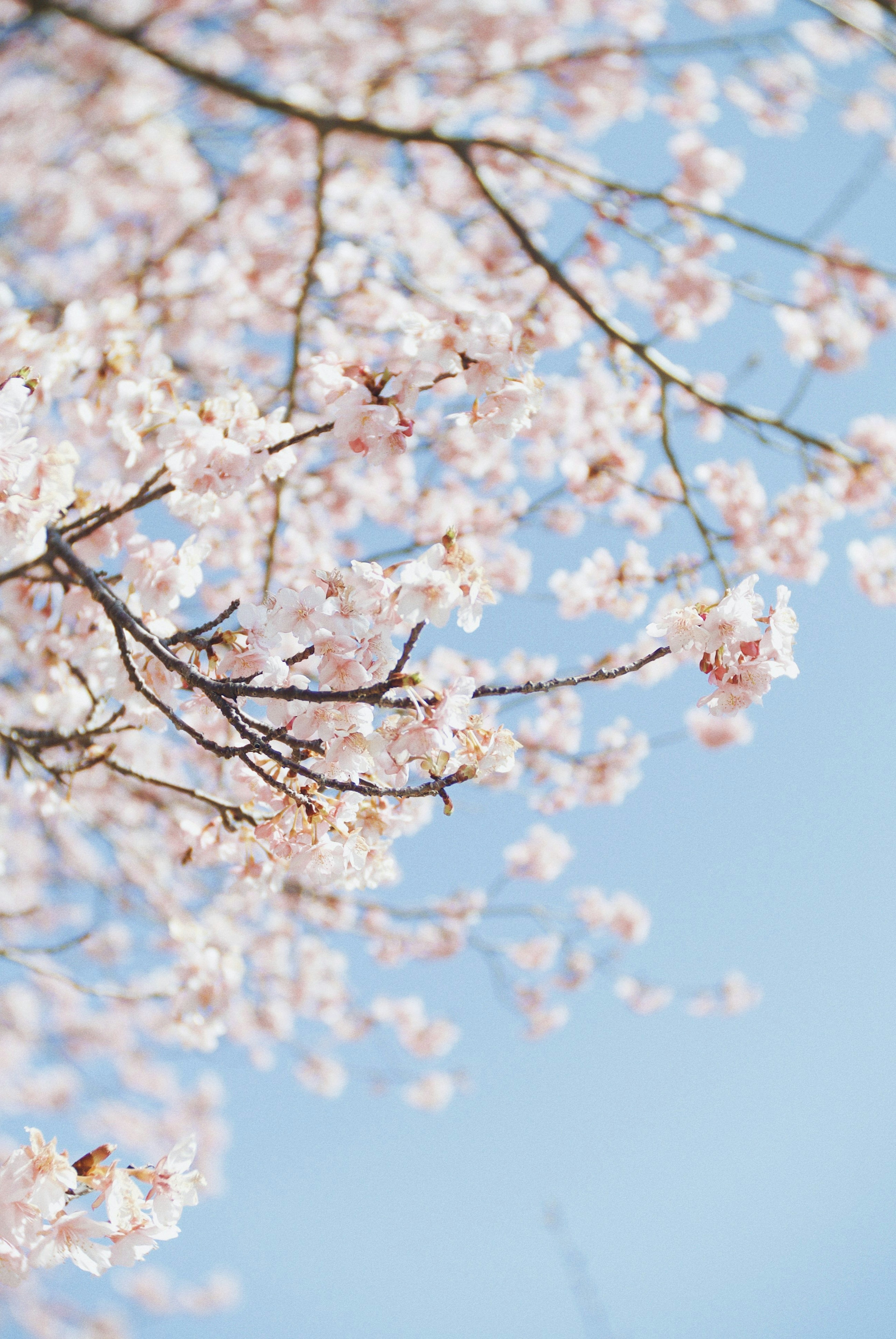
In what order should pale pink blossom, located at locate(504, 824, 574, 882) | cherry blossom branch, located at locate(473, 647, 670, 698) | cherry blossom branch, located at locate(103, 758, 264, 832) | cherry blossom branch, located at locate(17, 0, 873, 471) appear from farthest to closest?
pale pink blossom, located at locate(504, 824, 574, 882), cherry blossom branch, located at locate(17, 0, 873, 471), cherry blossom branch, located at locate(103, 758, 264, 832), cherry blossom branch, located at locate(473, 647, 670, 698)

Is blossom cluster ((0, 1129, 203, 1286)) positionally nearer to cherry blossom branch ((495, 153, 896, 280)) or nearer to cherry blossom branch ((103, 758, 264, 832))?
cherry blossom branch ((103, 758, 264, 832))

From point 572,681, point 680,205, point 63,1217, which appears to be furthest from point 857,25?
point 63,1217

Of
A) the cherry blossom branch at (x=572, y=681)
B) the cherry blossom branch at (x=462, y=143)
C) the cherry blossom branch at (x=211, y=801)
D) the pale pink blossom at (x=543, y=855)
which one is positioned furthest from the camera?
the pale pink blossom at (x=543, y=855)

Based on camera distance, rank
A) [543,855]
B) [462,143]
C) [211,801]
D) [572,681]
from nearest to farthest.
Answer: [572,681]
[211,801]
[462,143]
[543,855]

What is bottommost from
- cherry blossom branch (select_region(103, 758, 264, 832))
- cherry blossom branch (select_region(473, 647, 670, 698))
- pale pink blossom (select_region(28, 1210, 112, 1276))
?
pale pink blossom (select_region(28, 1210, 112, 1276))

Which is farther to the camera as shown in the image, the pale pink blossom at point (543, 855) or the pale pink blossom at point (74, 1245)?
the pale pink blossom at point (543, 855)

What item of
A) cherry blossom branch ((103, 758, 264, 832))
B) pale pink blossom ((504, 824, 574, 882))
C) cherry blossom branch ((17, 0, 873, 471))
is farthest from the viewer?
pale pink blossom ((504, 824, 574, 882))

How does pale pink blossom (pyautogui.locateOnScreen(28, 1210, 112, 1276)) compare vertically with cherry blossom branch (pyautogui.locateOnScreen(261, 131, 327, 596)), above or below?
below

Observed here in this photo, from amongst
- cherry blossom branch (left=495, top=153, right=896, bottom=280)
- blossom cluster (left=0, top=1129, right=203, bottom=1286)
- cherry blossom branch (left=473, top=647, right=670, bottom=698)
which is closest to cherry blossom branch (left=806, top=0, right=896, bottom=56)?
cherry blossom branch (left=495, top=153, right=896, bottom=280)

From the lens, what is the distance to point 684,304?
19.1ft

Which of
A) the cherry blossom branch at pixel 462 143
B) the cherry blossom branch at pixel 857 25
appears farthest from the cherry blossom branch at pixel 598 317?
the cherry blossom branch at pixel 857 25

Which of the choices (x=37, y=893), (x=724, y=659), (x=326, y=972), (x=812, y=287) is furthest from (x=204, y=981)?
(x=812, y=287)

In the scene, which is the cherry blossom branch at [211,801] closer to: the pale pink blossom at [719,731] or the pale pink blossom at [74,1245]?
the pale pink blossom at [74,1245]

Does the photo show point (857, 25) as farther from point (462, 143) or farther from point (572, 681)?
point (572, 681)
